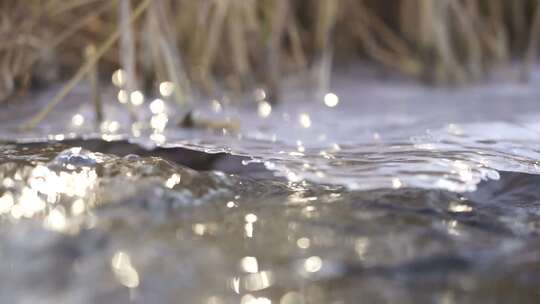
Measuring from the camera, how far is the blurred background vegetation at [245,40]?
4.76ft

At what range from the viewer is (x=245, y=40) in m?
1.76

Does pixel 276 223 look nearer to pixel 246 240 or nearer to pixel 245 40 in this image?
pixel 246 240

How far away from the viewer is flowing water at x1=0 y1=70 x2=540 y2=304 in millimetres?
538

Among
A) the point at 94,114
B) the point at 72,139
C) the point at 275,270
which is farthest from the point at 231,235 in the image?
the point at 94,114

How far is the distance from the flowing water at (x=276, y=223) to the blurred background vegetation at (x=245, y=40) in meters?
0.53

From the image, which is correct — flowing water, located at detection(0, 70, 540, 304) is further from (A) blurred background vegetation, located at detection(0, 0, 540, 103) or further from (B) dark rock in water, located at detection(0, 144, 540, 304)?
(A) blurred background vegetation, located at detection(0, 0, 540, 103)

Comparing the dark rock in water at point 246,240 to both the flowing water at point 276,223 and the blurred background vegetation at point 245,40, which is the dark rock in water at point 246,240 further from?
the blurred background vegetation at point 245,40

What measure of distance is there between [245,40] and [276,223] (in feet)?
3.87

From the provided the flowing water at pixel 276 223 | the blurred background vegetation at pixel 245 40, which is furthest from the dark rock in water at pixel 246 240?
the blurred background vegetation at pixel 245 40

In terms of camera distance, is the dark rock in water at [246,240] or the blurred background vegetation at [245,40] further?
the blurred background vegetation at [245,40]

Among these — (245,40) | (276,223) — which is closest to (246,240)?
(276,223)

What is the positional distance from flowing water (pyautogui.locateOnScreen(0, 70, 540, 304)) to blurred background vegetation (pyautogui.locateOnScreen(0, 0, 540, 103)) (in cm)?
53

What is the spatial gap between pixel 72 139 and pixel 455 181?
0.58 meters

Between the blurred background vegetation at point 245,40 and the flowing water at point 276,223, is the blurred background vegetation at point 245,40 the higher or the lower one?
the higher one
